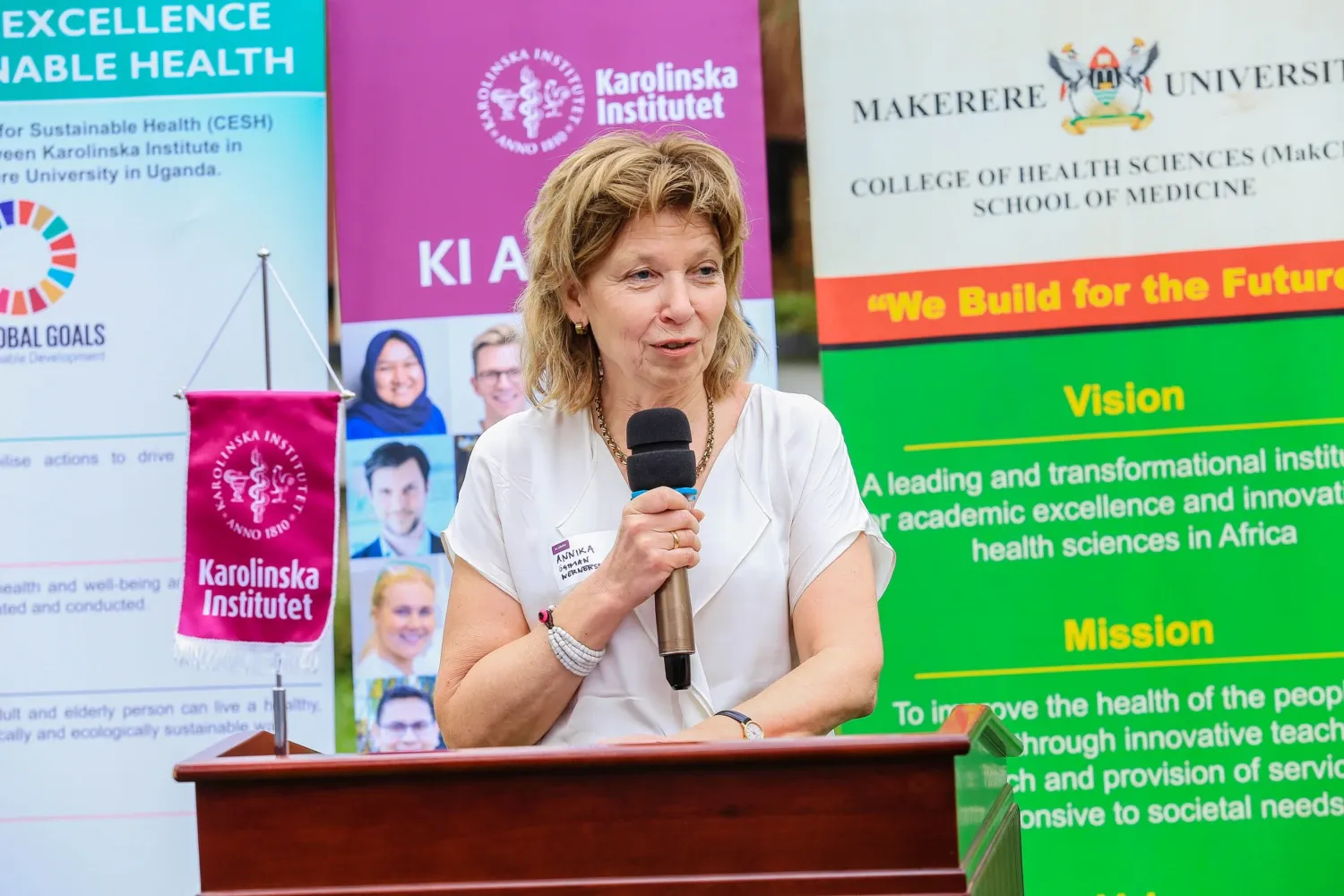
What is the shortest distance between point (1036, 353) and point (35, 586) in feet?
→ 8.98

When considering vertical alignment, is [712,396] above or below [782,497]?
above

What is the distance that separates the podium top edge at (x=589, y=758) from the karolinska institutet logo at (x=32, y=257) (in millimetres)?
2682

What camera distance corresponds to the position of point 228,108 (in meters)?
3.91

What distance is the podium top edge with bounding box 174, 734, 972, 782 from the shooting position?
4.94ft

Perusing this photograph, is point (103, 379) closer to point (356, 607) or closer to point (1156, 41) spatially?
point (356, 607)

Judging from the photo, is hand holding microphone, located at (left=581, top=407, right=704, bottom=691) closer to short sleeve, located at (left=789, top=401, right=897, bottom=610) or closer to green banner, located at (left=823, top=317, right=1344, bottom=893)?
short sleeve, located at (left=789, top=401, right=897, bottom=610)

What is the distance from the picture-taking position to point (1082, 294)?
3744mm

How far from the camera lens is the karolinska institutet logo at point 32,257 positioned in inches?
154

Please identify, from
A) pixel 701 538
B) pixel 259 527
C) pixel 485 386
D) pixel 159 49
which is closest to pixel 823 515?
pixel 701 538

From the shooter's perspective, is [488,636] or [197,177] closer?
[488,636]

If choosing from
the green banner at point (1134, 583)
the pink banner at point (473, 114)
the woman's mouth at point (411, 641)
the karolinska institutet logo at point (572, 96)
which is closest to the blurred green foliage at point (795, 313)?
the green banner at point (1134, 583)

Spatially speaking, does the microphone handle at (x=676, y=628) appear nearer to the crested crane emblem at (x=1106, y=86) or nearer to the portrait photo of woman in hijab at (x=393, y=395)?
the portrait photo of woman in hijab at (x=393, y=395)

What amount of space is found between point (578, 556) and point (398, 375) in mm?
1906

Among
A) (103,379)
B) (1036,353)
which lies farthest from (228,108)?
(1036,353)
